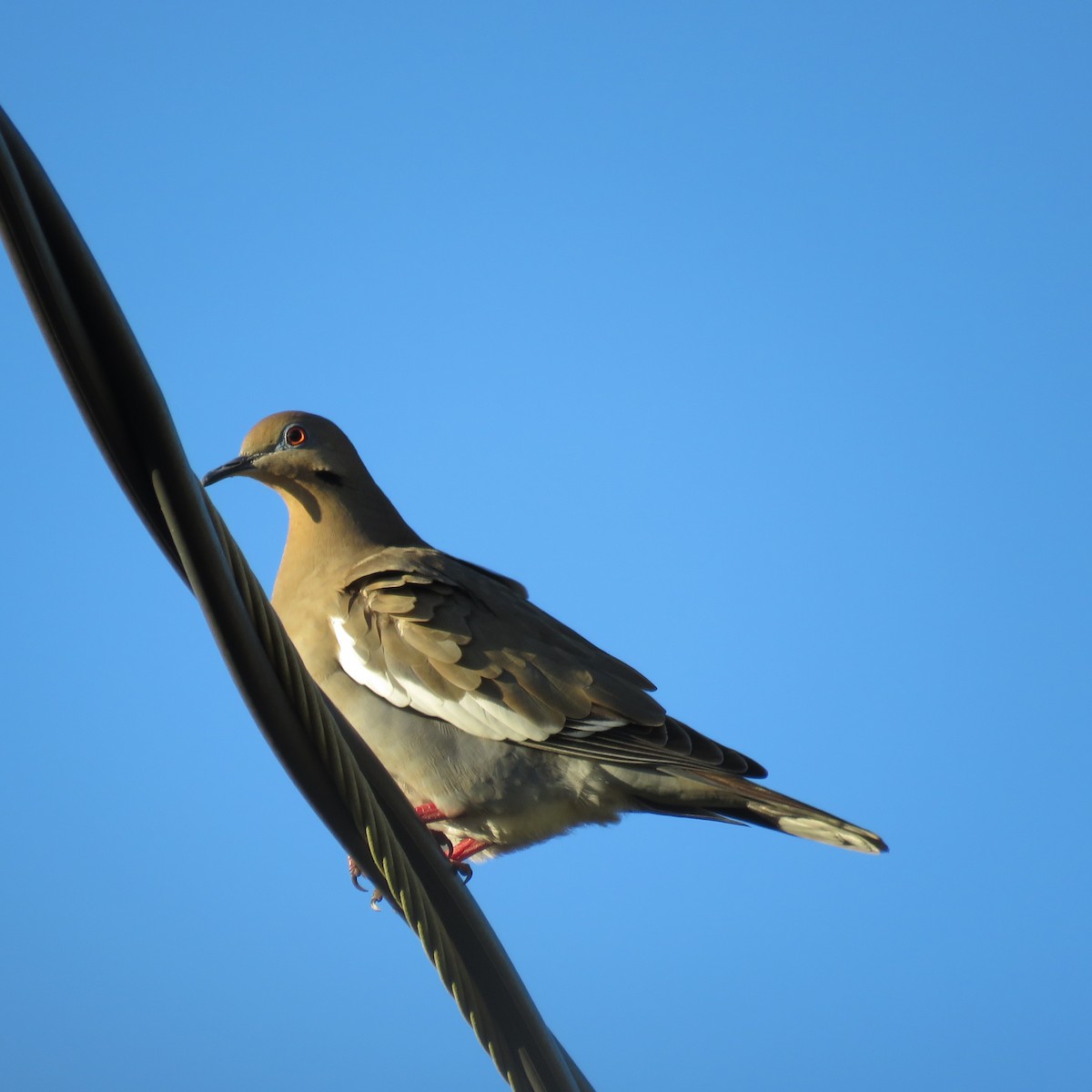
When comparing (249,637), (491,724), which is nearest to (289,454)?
(491,724)

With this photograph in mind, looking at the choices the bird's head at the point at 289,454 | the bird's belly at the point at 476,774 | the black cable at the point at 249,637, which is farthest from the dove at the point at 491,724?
the black cable at the point at 249,637

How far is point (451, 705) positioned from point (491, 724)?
0.13 m

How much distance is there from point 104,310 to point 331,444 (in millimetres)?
3313

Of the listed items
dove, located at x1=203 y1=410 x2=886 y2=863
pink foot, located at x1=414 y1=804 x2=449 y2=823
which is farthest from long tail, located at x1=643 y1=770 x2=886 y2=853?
pink foot, located at x1=414 y1=804 x2=449 y2=823

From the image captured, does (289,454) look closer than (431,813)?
No

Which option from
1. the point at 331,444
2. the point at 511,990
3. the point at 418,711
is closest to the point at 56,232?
the point at 511,990

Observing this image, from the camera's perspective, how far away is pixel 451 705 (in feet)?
12.5

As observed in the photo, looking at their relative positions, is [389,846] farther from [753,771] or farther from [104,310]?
[753,771]

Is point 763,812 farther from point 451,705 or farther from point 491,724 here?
point 451,705

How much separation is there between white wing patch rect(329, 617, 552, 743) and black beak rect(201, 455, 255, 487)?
965mm

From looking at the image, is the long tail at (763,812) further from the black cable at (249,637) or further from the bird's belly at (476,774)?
the black cable at (249,637)

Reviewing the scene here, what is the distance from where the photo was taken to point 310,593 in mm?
4137

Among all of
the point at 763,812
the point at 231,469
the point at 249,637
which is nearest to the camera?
the point at 249,637

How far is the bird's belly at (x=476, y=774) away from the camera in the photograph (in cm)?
376
